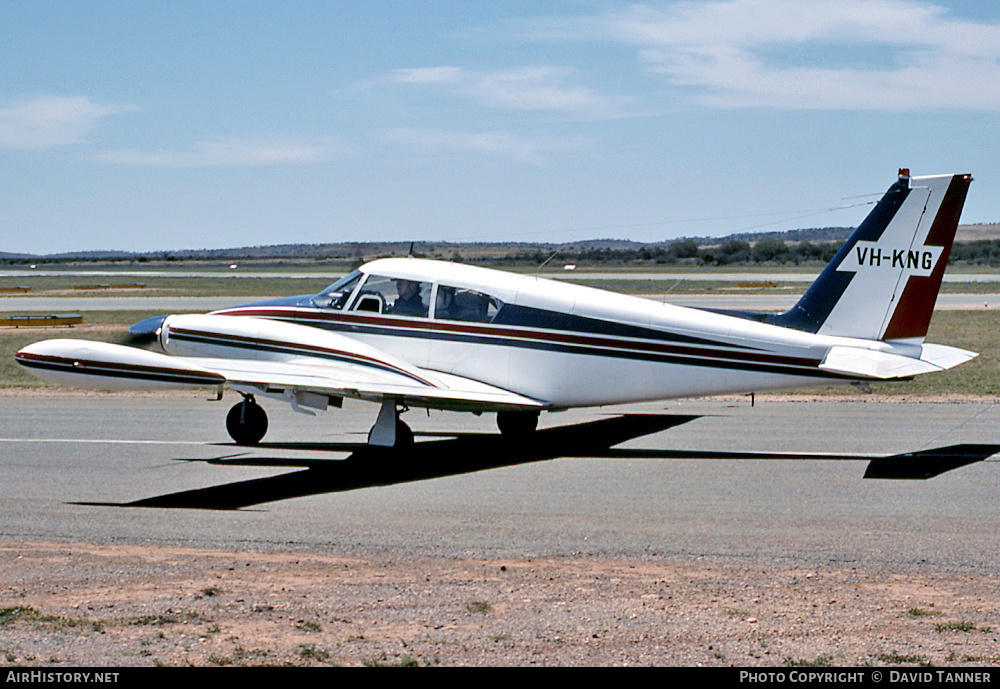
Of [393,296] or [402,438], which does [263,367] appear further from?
[393,296]

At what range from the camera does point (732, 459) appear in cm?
1520

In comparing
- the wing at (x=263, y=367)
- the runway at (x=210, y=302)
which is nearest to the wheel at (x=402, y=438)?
the wing at (x=263, y=367)

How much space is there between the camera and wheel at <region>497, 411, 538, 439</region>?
17.2 metres

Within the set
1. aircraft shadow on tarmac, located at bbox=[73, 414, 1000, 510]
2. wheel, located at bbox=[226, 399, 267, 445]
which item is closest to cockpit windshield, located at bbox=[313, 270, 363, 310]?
wheel, located at bbox=[226, 399, 267, 445]

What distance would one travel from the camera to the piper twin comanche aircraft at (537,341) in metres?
14.4

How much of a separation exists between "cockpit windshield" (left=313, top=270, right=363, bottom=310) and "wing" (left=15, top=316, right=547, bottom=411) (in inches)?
21.4

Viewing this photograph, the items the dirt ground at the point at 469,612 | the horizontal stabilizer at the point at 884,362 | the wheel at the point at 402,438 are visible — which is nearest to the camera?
the dirt ground at the point at 469,612

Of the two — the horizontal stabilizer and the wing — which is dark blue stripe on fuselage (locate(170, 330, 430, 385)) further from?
the horizontal stabilizer

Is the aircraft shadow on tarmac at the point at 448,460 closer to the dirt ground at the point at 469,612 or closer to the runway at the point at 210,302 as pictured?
the dirt ground at the point at 469,612

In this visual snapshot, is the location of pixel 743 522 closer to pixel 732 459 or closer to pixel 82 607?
pixel 732 459

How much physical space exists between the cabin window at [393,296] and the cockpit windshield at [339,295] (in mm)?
199

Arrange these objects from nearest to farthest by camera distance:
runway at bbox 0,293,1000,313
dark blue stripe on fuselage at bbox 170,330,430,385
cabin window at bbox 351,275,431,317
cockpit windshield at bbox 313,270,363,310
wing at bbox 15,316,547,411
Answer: wing at bbox 15,316,547,411 → dark blue stripe on fuselage at bbox 170,330,430,385 → cabin window at bbox 351,275,431,317 → cockpit windshield at bbox 313,270,363,310 → runway at bbox 0,293,1000,313

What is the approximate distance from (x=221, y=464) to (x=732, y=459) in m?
6.82

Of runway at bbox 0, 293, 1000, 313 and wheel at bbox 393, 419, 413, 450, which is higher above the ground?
runway at bbox 0, 293, 1000, 313
